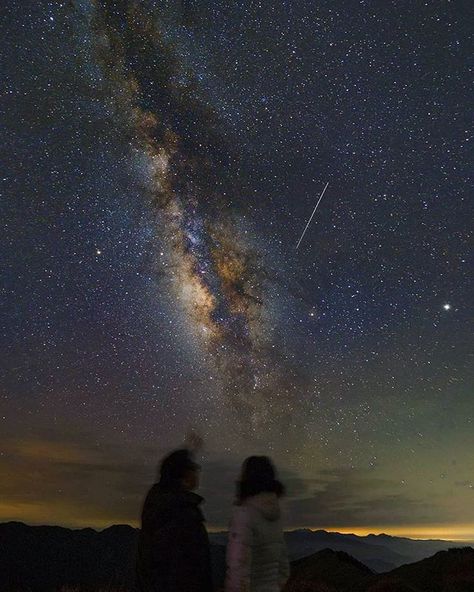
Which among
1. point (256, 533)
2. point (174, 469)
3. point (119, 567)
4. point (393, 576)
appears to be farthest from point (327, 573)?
point (174, 469)

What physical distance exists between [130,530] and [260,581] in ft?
365

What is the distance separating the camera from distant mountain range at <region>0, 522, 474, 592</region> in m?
11.3

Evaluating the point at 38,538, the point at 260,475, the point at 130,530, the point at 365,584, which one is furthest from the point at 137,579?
the point at 130,530

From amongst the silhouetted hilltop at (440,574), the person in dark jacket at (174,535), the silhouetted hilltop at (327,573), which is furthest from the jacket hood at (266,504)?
the silhouetted hilltop at (327,573)

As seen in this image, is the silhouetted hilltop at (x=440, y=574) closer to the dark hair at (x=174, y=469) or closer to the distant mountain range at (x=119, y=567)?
the distant mountain range at (x=119, y=567)

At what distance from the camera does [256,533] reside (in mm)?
3297

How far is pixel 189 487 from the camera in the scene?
3256mm

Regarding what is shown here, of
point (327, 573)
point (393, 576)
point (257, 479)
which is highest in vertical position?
point (327, 573)

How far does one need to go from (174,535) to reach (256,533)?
0.49 m

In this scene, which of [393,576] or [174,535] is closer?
[174,535]

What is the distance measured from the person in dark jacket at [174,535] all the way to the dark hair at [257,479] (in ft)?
0.88

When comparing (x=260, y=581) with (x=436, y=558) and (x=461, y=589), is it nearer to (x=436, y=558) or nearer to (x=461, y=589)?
(x=461, y=589)

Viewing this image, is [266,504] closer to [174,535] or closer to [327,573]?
[174,535]

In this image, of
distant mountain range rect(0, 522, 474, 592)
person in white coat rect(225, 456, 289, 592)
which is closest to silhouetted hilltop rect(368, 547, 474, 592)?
distant mountain range rect(0, 522, 474, 592)
